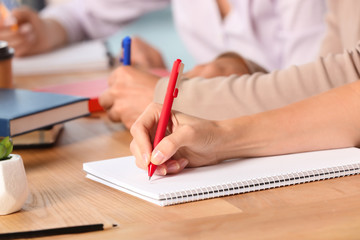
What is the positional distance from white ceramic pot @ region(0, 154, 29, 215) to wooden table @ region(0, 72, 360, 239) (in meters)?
0.01

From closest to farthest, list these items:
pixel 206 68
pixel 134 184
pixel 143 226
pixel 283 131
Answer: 1. pixel 143 226
2. pixel 134 184
3. pixel 283 131
4. pixel 206 68

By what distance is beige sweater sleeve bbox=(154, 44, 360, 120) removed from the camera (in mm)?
980

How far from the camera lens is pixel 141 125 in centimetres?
80

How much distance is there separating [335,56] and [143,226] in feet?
1.69

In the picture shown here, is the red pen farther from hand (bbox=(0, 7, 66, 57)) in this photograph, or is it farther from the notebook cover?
hand (bbox=(0, 7, 66, 57))

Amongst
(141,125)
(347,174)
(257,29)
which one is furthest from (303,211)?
(257,29)

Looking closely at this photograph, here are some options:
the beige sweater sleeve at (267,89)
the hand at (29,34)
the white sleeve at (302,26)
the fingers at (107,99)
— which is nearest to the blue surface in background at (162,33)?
the hand at (29,34)

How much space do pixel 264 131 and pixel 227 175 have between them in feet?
0.39

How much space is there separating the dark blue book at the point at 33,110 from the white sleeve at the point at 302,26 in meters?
0.83

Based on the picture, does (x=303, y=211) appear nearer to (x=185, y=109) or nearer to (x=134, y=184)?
(x=134, y=184)

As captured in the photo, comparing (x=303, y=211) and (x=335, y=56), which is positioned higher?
(x=335, y=56)

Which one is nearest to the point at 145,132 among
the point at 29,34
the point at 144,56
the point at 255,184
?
the point at 255,184

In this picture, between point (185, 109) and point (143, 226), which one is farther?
point (185, 109)

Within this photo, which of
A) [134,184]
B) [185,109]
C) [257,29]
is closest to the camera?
[134,184]
